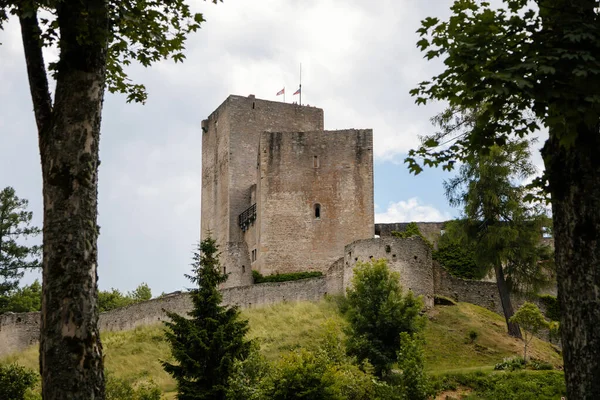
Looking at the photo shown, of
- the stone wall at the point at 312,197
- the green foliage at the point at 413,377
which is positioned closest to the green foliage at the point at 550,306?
the stone wall at the point at 312,197

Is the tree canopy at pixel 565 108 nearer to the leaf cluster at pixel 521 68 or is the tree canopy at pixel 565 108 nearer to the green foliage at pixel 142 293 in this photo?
the leaf cluster at pixel 521 68

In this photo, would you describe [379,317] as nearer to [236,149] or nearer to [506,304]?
[506,304]

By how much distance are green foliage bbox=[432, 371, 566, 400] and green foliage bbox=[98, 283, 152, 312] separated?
3211cm

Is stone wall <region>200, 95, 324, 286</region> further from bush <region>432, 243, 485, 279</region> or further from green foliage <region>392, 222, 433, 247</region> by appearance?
bush <region>432, 243, 485, 279</region>

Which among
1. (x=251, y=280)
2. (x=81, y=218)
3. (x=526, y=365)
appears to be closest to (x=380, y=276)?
(x=526, y=365)

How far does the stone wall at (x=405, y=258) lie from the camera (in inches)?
1468

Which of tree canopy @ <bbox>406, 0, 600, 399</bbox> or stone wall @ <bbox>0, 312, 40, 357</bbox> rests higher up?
tree canopy @ <bbox>406, 0, 600, 399</bbox>

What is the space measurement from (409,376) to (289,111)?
3247 cm

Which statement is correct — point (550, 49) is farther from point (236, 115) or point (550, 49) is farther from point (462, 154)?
point (236, 115)

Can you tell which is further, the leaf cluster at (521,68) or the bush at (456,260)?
the bush at (456,260)

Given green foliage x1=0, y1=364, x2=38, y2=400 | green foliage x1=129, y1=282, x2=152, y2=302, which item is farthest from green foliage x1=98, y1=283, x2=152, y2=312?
green foliage x1=0, y1=364, x2=38, y2=400

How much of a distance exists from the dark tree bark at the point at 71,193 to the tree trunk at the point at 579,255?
196 inches

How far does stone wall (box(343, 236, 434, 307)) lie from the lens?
3728 cm

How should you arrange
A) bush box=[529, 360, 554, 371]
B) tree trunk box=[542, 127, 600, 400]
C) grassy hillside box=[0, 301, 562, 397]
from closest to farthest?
1. tree trunk box=[542, 127, 600, 400]
2. bush box=[529, 360, 554, 371]
3. grassy hillside box=[0, 301, 562, 397]
